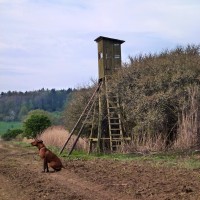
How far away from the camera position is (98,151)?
66.0 feet

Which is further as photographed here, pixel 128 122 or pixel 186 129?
pixel 128 122

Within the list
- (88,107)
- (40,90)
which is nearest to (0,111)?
(40,90)

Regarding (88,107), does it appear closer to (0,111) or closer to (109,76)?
(109,76)

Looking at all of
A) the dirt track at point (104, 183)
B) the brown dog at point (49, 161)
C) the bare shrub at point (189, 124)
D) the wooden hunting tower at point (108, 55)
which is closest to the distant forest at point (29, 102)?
the wooden hunting tower at point (108, 55)

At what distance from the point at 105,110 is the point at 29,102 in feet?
294

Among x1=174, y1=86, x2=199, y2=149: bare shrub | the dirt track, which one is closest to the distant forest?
x1=174, y1=86, x2=199, y2=149: bare shrub

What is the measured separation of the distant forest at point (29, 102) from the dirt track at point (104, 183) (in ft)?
272

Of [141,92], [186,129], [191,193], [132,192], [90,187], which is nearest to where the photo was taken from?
[191,193]

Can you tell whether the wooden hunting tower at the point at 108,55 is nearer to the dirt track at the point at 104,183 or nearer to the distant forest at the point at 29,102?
the dirt track at the point at 104,183

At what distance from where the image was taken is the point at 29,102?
10888 cm

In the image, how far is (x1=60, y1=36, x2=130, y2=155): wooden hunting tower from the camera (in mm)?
20250

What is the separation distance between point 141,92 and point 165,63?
1.74 meters

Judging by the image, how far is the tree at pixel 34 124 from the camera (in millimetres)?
40781

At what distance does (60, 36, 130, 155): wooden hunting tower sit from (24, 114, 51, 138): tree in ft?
62.0
